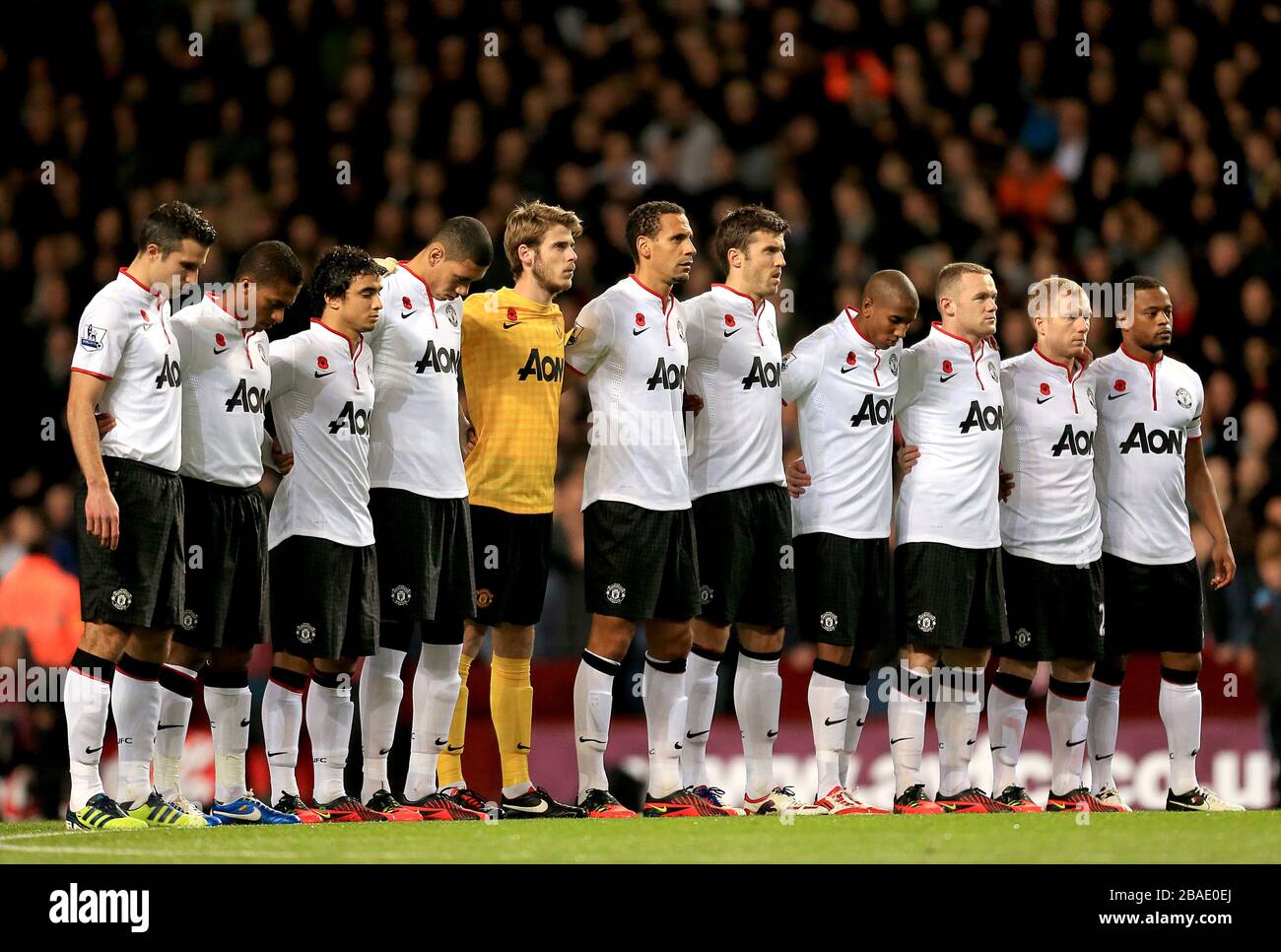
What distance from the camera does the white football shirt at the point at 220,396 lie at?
294 inches

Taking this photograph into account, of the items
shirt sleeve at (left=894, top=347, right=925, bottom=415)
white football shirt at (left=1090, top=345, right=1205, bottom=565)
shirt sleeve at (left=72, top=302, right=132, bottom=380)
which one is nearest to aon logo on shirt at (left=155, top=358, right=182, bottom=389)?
shirt sleeve at (left=72, top=302, right=132, bottom=380)

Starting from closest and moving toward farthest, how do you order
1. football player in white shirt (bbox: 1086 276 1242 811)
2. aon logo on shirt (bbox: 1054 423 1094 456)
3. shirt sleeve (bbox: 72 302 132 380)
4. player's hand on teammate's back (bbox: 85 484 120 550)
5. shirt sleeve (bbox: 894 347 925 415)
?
player's hand on teammate's back (bbox: 85 484 120 550)
shirt sleeve (bbox: 72 302 132 380)
shirt sleeve (bbox: 894 347 925 415)
aon logo on shirt (bbox: 1054 423 1094 456)
football player in white shirt (bbox: 1086 276 1242 811)

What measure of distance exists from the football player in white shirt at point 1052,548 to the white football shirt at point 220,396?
3391 millimetres

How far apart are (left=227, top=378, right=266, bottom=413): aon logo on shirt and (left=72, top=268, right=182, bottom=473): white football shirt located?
0.90ft

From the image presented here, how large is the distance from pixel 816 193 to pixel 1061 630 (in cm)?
608

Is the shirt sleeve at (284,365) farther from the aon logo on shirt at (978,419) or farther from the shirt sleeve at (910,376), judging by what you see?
A: the aon logo on shirt at (978,419)

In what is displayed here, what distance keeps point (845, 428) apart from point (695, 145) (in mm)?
6327

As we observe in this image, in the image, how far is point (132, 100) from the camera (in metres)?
13.9

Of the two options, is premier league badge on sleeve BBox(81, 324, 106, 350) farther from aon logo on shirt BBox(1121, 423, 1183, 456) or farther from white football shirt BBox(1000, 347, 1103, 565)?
aon logo on shirt BBox(1121, 423, 1183, 456)

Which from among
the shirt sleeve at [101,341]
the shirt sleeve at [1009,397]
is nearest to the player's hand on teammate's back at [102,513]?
the shirt sleeve at [101,341]

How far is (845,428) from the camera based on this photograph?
8.23m

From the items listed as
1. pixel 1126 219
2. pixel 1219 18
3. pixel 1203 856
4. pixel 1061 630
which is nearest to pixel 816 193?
pixel 1126 219

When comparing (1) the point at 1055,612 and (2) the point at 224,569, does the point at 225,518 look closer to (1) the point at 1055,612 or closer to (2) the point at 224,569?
(2) the point at 224,569

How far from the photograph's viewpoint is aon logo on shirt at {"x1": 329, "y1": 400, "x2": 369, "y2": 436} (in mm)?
7711
